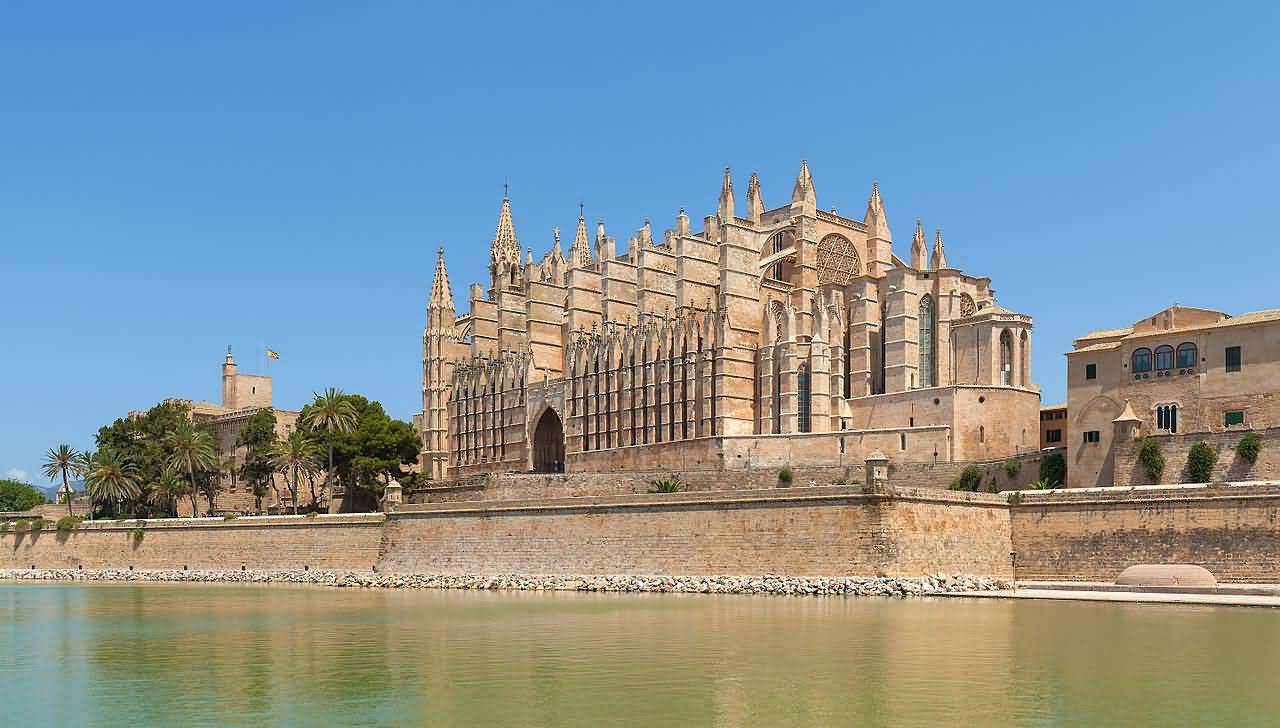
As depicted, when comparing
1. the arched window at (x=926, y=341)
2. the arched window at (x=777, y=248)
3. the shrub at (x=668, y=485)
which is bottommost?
the shrub at (x=668, y=485)

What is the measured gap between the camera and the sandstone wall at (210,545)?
5362 centimetres

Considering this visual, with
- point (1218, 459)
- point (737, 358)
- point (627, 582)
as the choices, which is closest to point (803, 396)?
point (737, 358)

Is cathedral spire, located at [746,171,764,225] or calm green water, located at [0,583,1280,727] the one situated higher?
cathedral spire, located at [746,171,764,225]

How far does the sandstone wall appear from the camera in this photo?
53.6 m

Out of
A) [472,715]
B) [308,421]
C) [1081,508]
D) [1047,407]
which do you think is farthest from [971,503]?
[308,421]

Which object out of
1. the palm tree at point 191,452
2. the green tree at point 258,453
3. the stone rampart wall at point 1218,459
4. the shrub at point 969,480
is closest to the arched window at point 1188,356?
the stone rampart wall at point 1218,459

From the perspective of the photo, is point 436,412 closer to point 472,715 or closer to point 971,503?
point 971,503

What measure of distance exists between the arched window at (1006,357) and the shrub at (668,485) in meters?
13.4

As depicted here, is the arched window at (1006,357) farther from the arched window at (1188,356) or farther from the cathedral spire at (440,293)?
the cathedral spire at (440,293)

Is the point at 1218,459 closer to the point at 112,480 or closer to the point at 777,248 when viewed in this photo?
the point at 777,248

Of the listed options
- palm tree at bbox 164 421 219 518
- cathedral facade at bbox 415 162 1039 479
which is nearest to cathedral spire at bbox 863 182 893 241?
cathedral facade at bbox 415 162 1039 479

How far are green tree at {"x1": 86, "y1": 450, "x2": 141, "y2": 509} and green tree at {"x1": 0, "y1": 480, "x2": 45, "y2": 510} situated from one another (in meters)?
39.0

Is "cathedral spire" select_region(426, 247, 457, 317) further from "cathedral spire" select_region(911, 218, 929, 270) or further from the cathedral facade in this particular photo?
"cathedral spire" select_region(911, 218, 929, 270)

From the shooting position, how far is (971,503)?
40969 mm
